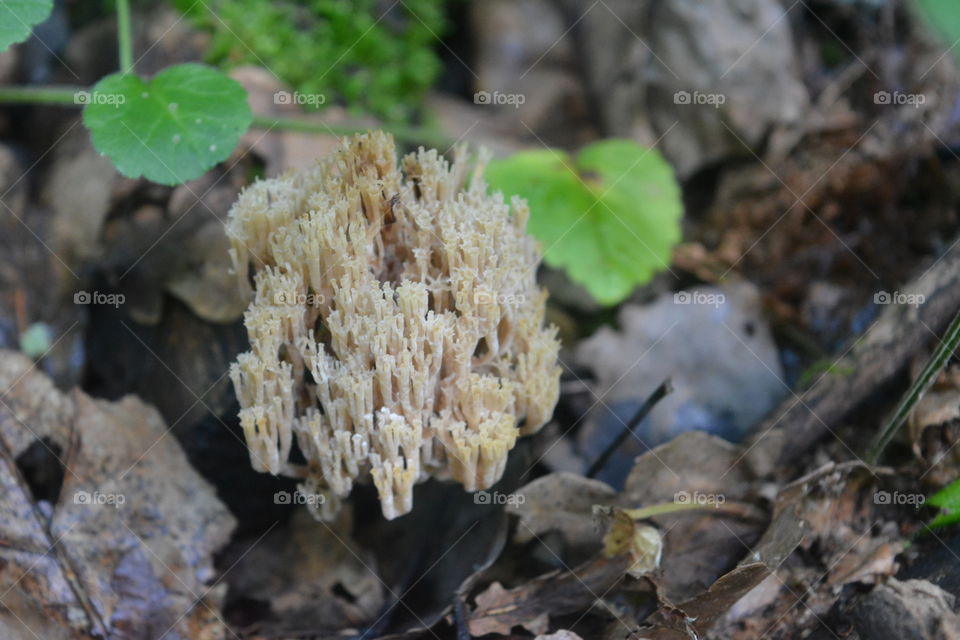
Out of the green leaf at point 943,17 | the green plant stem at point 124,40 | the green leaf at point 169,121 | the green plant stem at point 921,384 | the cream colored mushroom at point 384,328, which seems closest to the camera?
the green leaf at point 943,17

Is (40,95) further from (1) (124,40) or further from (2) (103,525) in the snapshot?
(2) (103,525)

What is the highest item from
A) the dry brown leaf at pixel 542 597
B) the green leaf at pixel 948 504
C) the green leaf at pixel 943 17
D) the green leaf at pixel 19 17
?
the green leaf at pixel 943 17

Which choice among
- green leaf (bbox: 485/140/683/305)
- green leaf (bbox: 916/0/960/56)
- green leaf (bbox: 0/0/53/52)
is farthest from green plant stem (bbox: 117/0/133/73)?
green leaf (bbox: 916/0/960/56)

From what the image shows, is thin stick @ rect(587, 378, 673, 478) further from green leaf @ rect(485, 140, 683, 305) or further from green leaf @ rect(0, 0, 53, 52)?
green leaf @ rect(0, 0, 53, 52)

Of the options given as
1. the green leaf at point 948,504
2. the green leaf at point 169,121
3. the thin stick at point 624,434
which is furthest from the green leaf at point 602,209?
the green leaf at point 948,504

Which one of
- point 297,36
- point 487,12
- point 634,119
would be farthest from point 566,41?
point 297,36

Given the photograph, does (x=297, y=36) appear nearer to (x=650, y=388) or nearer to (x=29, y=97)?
(x=29, y=97)

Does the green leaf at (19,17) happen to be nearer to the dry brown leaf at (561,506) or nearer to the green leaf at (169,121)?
the green leaf at (169,121)
